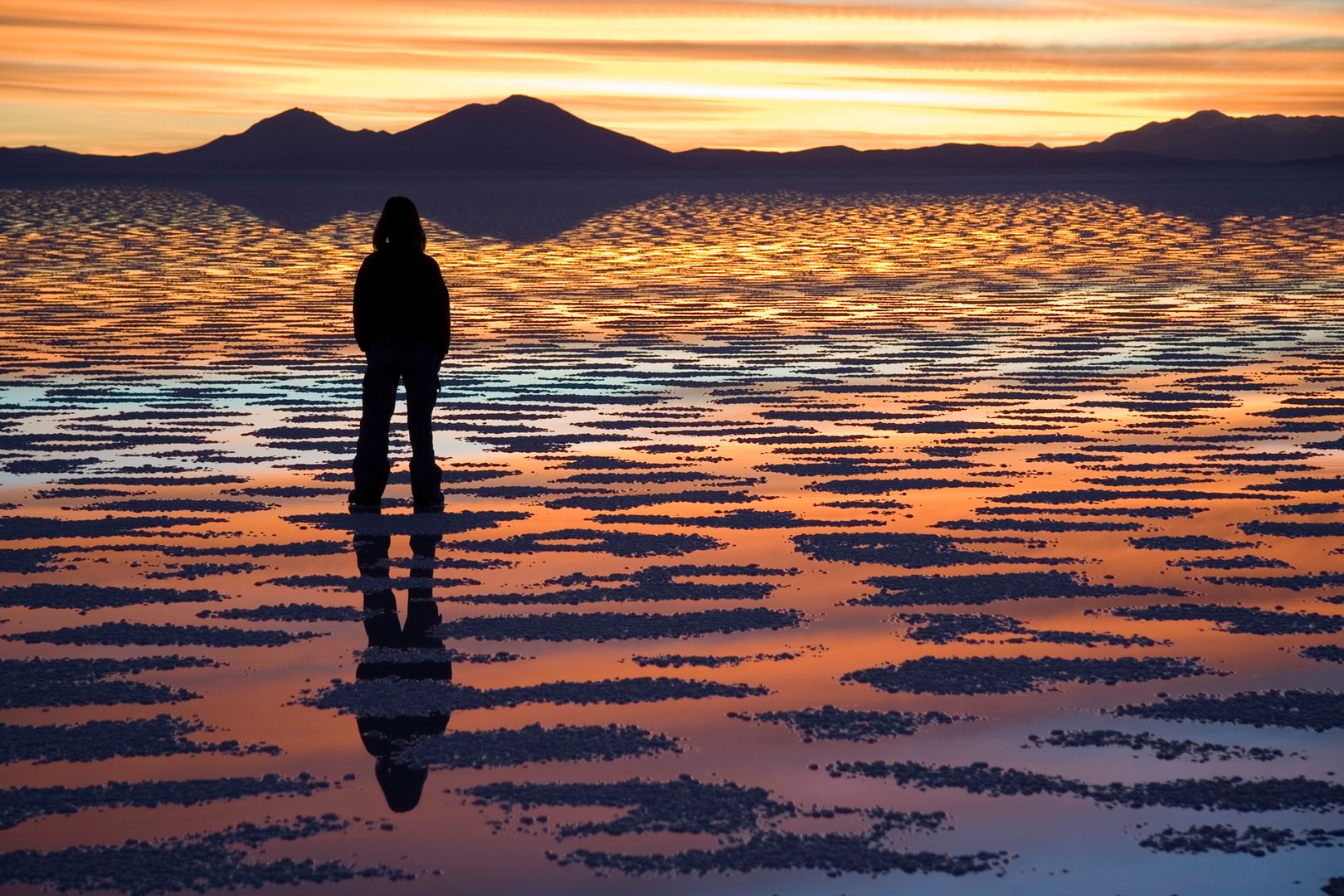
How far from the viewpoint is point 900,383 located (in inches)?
712

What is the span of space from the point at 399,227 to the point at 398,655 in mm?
4600

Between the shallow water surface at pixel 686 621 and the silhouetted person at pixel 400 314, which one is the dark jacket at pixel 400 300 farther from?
the shallow water surface at pixel 686 621

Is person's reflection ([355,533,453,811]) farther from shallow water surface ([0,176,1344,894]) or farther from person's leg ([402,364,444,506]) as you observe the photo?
person's leg ([402,364,444,506])

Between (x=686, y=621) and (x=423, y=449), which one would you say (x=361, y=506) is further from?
(x=686, y=621)

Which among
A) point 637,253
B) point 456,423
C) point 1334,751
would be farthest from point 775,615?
point 637,253

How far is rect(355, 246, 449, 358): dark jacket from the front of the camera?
12141 mm

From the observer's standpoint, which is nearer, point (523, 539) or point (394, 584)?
point (394, 584)

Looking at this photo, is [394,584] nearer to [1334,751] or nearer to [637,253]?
[1334,751]

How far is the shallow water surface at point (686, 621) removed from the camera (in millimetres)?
5879

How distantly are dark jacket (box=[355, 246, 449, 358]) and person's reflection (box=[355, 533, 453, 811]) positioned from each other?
180cm

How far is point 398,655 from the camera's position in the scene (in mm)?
8102

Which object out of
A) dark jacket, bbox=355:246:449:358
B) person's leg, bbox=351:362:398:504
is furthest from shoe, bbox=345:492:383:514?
dark jacket, bbox=355:246:449:358

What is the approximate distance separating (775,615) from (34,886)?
4027 millimetres

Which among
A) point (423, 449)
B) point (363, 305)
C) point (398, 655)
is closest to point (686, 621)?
point (398, 655)
